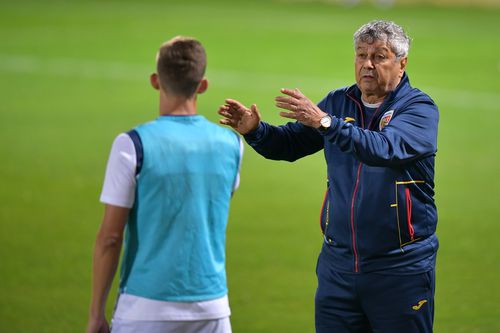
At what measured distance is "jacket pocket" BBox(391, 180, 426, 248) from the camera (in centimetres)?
550

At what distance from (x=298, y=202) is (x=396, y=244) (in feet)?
21.1

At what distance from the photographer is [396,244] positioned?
219 inches

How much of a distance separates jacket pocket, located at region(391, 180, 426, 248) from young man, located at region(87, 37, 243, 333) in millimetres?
1073

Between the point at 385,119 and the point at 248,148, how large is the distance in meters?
8.95

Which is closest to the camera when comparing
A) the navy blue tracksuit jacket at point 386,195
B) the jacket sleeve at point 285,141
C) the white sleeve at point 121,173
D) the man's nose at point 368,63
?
the white sleeve at point 121,173

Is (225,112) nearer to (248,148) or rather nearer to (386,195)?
(386,195)

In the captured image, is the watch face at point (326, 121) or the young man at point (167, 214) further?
the watch face at point (326, 121)

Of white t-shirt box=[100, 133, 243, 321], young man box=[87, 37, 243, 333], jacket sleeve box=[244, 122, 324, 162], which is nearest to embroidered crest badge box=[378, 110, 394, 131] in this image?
jacket sleeve box=[244, 122, 324, 162]

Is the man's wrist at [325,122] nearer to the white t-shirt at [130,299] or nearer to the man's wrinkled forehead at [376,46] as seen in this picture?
the man's wrinkled forehead at [376,46]

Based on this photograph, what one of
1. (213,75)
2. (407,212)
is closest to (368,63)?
(407,212)

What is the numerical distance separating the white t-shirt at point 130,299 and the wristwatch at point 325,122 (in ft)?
3.27

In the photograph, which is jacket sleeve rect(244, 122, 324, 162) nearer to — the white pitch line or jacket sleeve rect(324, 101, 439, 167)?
jacket sleeve rect(324, 101, 439, 167)

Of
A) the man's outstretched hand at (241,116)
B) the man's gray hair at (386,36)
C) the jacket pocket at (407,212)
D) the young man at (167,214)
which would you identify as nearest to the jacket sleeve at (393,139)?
the jacket pocket at (407,212)

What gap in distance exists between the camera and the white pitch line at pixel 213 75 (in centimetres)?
1822
